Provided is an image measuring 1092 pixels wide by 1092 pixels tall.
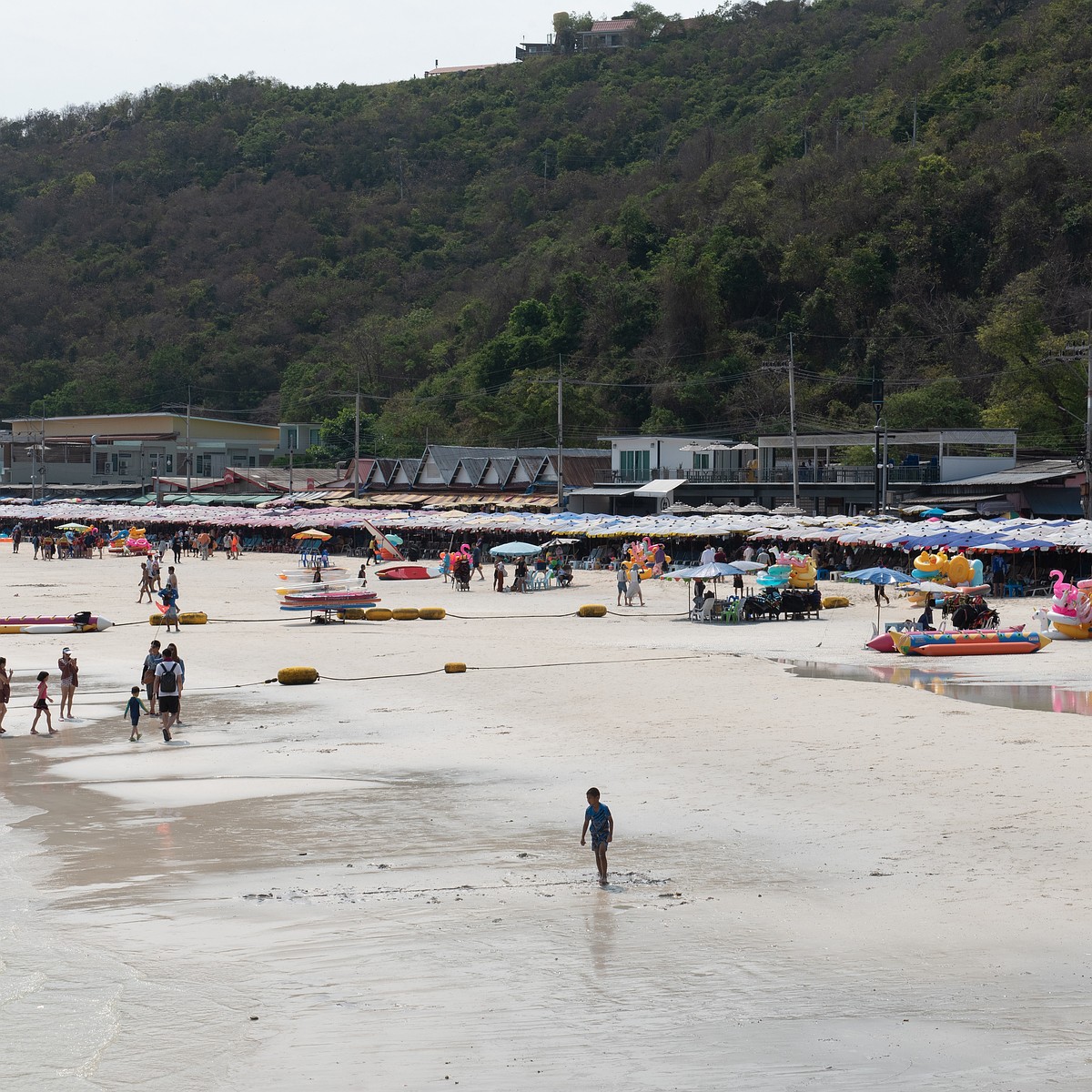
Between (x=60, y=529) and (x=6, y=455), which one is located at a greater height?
(x=6, y=455)

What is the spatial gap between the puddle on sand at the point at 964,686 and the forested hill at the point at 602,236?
39.9 metres

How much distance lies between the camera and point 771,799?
14.2 m

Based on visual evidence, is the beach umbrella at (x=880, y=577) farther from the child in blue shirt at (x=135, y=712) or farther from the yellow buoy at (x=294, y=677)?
the child in blue shirt at (x=135, y=712)

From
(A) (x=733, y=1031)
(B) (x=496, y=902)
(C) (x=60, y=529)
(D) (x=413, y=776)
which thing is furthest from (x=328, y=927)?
(C) (x=60, y=529)

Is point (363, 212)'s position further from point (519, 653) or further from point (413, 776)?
point (413, 776)

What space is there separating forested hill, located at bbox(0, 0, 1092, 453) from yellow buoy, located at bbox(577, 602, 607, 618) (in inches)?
1313

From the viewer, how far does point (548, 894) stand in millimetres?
11141

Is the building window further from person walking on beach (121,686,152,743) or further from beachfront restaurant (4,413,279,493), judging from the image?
person walking on beach (121,686,152,743)

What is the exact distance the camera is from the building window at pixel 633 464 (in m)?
68.2

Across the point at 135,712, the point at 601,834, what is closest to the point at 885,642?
the point at 135,712

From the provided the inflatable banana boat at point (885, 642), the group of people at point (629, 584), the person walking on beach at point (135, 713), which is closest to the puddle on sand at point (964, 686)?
the inflatable banana boat at point (885, 642)

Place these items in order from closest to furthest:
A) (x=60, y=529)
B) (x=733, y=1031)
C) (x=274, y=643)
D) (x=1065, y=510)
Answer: (x=733, y=1031) → (x=274, y=643) → (x=1065, y=510) → (x=60, y=529)

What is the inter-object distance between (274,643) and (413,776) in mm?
14506

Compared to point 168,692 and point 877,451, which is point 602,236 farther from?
point 168,692
